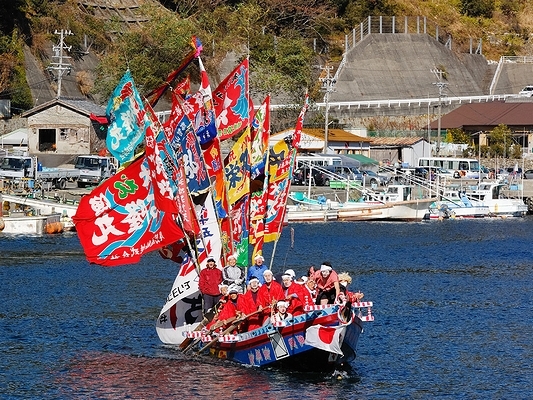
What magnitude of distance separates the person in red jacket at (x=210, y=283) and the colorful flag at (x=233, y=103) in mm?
5420

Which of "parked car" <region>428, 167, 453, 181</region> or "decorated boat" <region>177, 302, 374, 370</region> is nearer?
"decorated boat" <region>177, 302, 374, 370</region>

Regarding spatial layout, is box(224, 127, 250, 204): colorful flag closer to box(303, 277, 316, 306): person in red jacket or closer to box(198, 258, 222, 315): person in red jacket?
box(198, 258, 222, 315): person in red jacket

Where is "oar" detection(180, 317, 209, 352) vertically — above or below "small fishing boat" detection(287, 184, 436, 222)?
below

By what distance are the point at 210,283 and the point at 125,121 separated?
19.2ft

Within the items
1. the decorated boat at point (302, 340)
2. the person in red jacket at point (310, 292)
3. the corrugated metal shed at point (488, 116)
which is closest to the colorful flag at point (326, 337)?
the decorated boat at point (302, 340)

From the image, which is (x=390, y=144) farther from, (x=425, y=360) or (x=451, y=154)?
(x=425, y=360)

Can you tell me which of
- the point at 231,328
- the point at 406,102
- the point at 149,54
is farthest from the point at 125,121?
the point at 406,102

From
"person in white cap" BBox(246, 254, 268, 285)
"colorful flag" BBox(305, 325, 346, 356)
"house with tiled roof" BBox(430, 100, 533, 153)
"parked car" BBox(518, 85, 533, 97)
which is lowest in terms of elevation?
"colorful flag" BBox(305, 325, 346, 356)

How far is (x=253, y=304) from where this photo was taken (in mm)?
32406

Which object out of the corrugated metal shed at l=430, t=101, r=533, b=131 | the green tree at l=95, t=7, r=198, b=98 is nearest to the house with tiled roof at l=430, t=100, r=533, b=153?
the corrugated metal shed at l=430, t=101, r=533, b=131

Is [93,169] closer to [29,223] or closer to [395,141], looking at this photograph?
[29,223]

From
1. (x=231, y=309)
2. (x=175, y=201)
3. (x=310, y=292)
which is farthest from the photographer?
(x=175, y=201)

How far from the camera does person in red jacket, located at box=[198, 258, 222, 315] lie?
34.5 m

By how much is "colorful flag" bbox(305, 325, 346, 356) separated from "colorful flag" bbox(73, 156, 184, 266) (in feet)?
21.5
